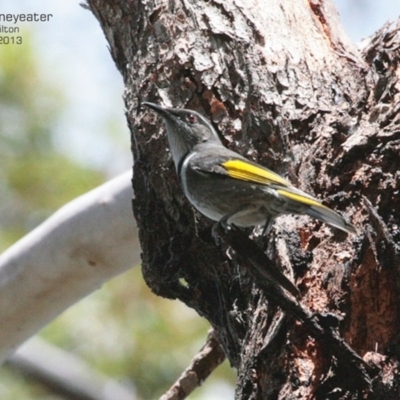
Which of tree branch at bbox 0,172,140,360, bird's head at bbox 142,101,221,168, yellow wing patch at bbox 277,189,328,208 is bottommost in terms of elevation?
yellow wing patch at bbox 277,189,328,208

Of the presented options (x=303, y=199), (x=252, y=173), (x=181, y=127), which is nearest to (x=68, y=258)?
(x=181, y=127)

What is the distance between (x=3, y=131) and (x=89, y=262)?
394 cm

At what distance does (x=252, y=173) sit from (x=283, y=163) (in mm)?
258

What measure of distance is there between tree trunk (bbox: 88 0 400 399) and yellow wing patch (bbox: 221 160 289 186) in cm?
18

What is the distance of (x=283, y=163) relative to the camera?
323cm

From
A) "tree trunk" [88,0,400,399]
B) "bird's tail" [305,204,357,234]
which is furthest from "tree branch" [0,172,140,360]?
"bird's tail" [305,204,357,234]

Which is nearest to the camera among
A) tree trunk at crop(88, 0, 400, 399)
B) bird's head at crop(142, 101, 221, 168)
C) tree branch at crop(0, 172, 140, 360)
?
tree trunk at crop(88, 0, 400, 399)

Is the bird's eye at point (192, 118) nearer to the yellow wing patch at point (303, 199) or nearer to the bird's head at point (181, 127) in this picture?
the bird's head at point (181, 127)

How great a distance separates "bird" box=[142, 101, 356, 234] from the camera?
2832 millimetres

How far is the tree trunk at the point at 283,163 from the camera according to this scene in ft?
8.64

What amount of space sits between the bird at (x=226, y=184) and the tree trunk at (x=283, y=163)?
9 centimetres

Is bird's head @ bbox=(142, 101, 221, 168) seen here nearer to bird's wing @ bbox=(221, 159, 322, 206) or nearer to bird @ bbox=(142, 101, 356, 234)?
bird @ bbox=(142, 101, 356, 234)

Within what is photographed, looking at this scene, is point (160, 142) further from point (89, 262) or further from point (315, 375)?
point (89, 262)

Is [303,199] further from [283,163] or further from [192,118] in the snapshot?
[192,118]
